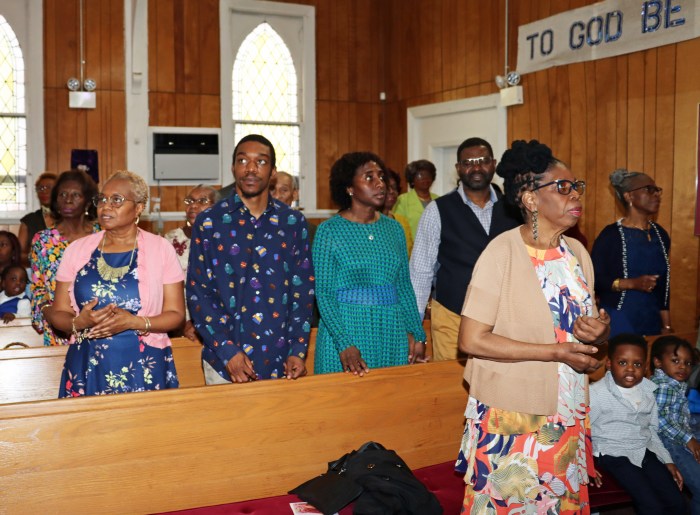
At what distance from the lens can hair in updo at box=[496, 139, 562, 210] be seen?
7.80ft

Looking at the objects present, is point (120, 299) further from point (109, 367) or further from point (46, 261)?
point (46, 261)

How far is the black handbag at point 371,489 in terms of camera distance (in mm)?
2699

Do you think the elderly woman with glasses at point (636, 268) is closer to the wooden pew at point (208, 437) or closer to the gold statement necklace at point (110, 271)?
the wooden pew at point (208, 437)

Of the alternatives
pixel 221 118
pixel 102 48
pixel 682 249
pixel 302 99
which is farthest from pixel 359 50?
pixel 682 249

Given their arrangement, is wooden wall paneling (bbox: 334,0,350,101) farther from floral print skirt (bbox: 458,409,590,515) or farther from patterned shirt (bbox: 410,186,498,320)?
floral print skirt (bbox: 458,409,590,515)

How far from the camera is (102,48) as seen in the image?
8.26m

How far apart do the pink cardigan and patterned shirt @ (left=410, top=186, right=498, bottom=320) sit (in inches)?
51.6

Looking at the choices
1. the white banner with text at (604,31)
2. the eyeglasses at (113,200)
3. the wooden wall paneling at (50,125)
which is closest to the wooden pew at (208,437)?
the eyeglasses at (113,200)

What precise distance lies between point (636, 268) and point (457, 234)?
1.42 meters

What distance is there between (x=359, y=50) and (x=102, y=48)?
9.99ft

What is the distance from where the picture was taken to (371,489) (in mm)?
2750

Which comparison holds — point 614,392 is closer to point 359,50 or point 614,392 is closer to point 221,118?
point 221,118

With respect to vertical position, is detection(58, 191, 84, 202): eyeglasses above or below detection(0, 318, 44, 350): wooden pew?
above

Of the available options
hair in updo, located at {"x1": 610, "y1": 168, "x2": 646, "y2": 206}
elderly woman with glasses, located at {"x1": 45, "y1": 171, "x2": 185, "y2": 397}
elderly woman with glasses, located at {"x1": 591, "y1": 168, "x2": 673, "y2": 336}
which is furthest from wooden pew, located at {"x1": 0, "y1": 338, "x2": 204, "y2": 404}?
hair in updo, located at {"x1": 610, "y1": 168, "x2": 646, "y2": 206}
